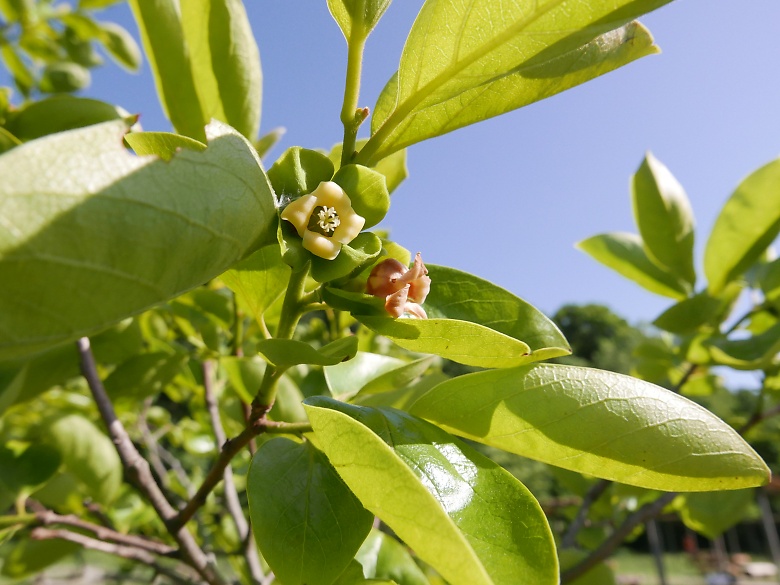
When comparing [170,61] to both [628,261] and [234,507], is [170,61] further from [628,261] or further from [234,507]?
[628,261]

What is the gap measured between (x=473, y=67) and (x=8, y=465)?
1.12m

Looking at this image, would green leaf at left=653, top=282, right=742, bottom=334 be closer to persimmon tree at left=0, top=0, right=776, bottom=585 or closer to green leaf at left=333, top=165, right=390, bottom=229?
persimmon tree at left=0, top=0, right=776, bottom=585

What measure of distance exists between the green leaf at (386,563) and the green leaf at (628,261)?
3.22 ft

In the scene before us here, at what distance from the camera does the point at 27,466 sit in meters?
1.18

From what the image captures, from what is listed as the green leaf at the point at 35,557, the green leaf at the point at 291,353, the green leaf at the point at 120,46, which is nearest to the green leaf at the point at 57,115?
the green leaf at the point at 291,353

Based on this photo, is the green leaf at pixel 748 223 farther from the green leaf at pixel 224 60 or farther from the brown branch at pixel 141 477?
the brown branch at pixel 141 477

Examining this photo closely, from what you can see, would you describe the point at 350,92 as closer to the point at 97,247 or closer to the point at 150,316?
the point at 97,247

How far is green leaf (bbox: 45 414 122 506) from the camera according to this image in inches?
50.0

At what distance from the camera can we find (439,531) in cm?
44

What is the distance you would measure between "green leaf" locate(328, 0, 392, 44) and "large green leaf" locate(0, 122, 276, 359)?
273 millimetres

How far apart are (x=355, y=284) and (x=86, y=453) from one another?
932 mm

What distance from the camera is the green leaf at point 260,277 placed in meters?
0.77

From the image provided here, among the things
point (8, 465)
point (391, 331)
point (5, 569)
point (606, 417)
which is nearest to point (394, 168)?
point (391, 331)

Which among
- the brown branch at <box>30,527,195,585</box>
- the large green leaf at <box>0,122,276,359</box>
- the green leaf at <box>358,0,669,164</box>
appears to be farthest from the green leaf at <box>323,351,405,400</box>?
the brown branch at <box>30,527,195,585</box>
